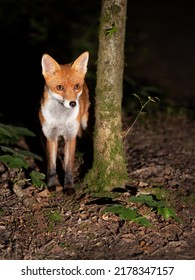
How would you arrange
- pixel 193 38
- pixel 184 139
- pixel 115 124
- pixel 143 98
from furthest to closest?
pixel 193 38
pixel 143 98
pixel 184 139
pixel 115 124

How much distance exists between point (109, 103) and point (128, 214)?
137cm

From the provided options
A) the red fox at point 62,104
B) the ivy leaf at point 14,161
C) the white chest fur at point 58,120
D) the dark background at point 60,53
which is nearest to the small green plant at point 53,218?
the red fox at point 62,104

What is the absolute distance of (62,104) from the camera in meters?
5.20

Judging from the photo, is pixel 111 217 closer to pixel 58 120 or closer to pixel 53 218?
pixel 53 218

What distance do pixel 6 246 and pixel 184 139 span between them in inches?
162

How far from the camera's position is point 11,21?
10906 mm

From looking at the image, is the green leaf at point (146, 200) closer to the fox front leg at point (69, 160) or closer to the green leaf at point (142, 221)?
the green leaf at point (142, 221)

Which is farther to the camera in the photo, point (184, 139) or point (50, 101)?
point (184, 139)

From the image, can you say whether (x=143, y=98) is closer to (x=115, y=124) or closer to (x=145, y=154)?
(x=145, y=154)

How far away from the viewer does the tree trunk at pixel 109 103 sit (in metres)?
4.91

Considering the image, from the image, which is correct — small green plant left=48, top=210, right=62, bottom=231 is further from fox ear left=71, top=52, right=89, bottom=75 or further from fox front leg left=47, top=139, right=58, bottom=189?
fox ear left=71, top=52, right=89, bottom=75

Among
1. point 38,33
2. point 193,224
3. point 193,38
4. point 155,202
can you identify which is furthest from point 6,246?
point 193,38

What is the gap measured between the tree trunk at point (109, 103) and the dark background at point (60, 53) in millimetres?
2411

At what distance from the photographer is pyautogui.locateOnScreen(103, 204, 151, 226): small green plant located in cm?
454
